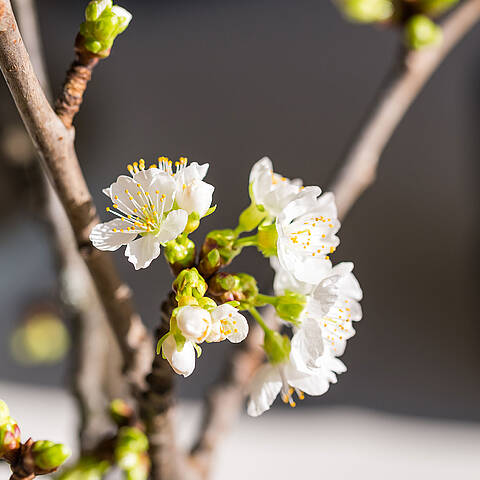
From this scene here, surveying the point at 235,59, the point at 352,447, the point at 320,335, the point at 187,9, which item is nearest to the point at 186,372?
the point at 320,335

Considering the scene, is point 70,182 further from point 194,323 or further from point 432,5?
point 432,5

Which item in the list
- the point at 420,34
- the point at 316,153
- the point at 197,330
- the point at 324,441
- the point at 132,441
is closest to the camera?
the point at 197,330

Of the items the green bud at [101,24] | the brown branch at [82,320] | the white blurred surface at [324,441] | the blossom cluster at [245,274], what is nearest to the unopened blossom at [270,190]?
the blossom cluster at [245,274]

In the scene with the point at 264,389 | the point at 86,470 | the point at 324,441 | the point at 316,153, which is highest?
the point at 264,389

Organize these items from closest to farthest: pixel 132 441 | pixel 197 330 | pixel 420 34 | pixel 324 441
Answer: pixel 197 330, pixel 132 441, pixel 420 34, pixel 324 441

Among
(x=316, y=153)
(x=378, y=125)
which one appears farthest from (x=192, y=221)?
(x=316, y=153)

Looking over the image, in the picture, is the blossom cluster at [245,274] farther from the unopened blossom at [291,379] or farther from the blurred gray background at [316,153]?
the blurred gray background at [316,153]

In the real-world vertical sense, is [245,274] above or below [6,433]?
above
